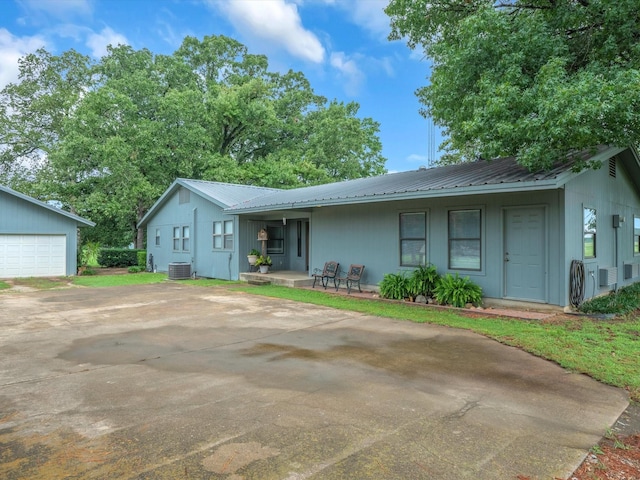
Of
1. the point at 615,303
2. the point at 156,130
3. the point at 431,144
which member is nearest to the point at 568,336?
the point at 615,303

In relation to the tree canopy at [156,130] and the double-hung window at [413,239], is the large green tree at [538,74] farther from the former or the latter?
the tree canopy at [156,130]

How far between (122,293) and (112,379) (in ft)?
27.1

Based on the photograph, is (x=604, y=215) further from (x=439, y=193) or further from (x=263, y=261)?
(x=263, y=261)

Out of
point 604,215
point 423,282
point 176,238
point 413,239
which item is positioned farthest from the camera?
point 176,238

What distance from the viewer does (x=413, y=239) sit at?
10.5 m

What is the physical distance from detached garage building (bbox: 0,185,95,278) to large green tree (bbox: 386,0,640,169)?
1640cm

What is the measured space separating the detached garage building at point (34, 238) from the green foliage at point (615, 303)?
19.3m

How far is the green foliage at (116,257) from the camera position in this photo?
23219mm

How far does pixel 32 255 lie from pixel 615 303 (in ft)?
67.8

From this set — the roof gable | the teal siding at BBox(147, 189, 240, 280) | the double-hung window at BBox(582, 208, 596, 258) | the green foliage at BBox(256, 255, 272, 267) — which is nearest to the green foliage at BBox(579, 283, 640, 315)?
the double-hung window at BBox(582, 208, 596, 258)

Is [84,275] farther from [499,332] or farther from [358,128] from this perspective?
[358,128]

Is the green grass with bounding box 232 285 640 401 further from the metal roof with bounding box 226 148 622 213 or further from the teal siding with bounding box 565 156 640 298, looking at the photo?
the metal roof with bounding box 226 148 622 213

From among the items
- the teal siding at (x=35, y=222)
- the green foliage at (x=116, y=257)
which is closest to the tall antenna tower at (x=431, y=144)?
the teal siding at (x=35, y=222)

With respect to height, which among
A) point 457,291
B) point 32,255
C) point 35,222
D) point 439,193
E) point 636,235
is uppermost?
point 439,193
